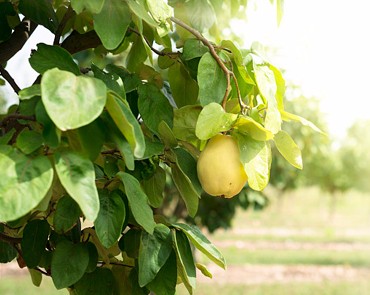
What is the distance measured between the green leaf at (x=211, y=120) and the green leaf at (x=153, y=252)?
8.4 inches

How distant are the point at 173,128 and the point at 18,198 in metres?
0.42

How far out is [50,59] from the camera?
3.22 ft

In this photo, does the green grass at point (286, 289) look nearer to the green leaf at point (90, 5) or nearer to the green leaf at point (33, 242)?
the green leaf at point (33, 242)

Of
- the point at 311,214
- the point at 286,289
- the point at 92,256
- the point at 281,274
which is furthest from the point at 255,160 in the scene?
the point at 311,214

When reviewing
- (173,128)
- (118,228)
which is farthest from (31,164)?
(173,128)

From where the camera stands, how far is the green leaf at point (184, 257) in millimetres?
1036

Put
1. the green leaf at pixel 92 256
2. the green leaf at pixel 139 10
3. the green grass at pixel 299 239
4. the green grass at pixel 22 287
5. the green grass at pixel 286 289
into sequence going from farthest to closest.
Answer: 1. the green grass at pixel 299 239
2. the green grass at pixel 286 289
3. the green grass at pixel 22 287
4. the green leaf at pixel 92 256
5. the green leaf at pixel 139 10

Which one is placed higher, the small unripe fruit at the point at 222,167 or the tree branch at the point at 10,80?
the tree branch at the point at 10,80

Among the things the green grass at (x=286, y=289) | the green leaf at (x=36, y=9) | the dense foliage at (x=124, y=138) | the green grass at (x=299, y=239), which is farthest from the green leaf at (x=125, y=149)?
the green grass at (x=286, y=289)

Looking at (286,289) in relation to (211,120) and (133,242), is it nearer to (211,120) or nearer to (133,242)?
(133,242)

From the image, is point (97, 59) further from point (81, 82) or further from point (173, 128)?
point (81, 82)

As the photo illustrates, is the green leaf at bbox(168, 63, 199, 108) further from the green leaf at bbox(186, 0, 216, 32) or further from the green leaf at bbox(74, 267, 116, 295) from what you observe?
the green leaf at bbox(74, 267, 116, 295)

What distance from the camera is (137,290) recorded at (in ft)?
3.80

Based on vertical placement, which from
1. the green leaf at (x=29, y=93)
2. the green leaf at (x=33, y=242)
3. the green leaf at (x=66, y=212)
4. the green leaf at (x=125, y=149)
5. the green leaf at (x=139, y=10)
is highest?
the green leaf at (x=29, y=93)
